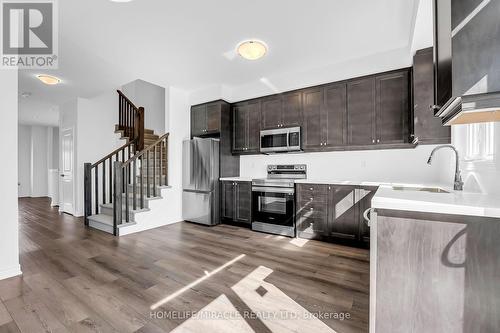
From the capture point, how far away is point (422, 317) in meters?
1.06

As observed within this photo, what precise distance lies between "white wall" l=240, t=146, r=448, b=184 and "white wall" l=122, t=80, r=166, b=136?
396 centimetres

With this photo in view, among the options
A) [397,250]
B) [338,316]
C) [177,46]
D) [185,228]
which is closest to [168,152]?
[185,228]

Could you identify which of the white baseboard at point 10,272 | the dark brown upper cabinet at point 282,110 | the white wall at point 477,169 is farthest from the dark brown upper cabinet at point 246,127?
the white baseboard at point 10,272

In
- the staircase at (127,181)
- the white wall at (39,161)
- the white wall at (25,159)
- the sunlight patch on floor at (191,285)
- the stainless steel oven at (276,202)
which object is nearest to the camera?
the sunlight patch on floor at (191,285)

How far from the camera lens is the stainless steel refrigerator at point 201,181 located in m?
4.30

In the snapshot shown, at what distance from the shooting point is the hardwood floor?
63.8 inches

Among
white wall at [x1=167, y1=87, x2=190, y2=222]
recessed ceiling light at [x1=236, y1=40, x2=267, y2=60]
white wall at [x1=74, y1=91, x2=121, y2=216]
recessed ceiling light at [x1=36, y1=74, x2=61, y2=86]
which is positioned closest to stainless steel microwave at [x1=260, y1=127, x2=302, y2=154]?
recessed ceiling light at [x1=236, y1=40, x2=267, y2=60]

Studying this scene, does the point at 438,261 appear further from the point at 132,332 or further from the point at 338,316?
the point at 132,332

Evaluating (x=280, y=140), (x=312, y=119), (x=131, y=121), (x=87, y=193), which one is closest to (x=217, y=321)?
(x=280, y=140)

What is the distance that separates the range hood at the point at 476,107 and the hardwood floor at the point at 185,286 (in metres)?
1.48

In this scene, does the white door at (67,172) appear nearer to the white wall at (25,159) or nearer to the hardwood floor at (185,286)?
the hardwood floor at (185,286)

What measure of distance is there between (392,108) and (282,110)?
5.57 ft

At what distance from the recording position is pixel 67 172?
5.62 m

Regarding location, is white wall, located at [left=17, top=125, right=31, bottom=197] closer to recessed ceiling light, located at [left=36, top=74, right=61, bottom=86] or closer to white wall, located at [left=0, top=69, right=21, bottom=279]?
recessed ceiling light, located at [left=36, top=74, right=61, bottom=86]
